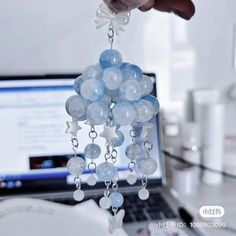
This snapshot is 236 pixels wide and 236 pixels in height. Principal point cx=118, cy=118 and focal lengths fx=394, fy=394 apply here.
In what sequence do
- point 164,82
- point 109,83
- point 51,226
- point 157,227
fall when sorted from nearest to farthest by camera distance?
point 109,83
point 51,226
point 157,227
point 164,82

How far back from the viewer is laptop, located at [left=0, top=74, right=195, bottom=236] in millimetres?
766

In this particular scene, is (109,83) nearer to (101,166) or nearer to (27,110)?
(101,166)

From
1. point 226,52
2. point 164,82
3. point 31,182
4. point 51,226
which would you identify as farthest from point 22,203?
point 226,52

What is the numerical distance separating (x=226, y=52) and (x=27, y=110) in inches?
18.9

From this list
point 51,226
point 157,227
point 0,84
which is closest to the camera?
point 51,226

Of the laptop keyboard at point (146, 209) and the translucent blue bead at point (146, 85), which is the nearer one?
the translucent blue bead at point (146, 85)

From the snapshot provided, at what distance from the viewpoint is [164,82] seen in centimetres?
90

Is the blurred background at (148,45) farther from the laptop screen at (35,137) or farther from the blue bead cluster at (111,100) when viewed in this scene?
the blue bead cluster at (111,100)

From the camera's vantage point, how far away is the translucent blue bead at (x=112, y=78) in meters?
0.33

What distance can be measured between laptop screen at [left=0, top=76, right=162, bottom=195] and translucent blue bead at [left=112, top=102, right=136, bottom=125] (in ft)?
1.38

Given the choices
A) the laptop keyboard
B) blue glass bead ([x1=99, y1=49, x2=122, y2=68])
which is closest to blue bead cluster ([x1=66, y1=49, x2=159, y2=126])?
blue glass bead ([x1=99, y1=49, x2=122, y2=68])

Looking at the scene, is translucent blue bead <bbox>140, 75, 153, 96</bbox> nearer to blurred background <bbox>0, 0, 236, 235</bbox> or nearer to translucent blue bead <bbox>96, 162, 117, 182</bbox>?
translucent blue bead <bbox>96, 162, 117, 182</bbox>

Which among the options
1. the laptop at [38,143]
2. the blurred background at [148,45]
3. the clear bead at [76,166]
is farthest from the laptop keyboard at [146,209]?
the clear bead at [76,166]

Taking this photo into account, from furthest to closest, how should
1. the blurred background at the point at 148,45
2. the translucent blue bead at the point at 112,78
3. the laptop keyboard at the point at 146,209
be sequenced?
the blurred background at the point at 148,45 → the laptop keyboard at the point at 146,209 → the translucent blue bead at the point at 112,78
